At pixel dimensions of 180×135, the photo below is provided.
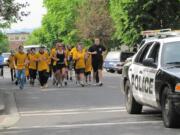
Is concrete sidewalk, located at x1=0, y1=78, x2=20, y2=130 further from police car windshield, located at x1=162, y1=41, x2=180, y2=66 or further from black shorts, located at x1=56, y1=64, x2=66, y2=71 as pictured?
black shorts, located at x1=56, y1=64, x2=66, y2=71

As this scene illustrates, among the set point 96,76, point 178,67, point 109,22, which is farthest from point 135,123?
point 109,22

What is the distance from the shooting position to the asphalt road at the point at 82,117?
1130 cm

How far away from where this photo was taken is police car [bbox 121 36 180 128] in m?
10.8

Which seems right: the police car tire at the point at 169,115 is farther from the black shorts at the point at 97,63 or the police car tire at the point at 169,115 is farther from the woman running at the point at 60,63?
the woman running at the point at 60,63

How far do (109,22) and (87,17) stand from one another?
11.9ft

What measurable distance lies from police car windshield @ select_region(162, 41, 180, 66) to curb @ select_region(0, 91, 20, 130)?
3.43 meters

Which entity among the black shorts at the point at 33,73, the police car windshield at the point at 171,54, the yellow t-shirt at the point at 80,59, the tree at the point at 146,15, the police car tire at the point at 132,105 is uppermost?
the tree at the point at 146,15

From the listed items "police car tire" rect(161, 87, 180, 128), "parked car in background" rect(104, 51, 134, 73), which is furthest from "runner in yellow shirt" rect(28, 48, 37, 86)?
"police car tire" rect(161, 87, 180, 128)

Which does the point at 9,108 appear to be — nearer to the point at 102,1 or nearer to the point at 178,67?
the point at 178,67

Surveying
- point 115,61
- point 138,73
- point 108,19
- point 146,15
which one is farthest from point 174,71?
point 108,19

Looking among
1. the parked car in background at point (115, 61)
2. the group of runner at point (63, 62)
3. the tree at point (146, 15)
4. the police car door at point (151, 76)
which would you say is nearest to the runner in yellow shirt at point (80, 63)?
the group of runner at point (63, 62)

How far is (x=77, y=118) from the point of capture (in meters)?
13.7

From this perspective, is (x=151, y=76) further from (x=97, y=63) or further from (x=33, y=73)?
(x=33, y=73)

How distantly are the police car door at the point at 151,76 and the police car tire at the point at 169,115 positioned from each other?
55 centimetres
